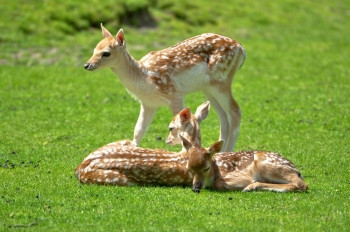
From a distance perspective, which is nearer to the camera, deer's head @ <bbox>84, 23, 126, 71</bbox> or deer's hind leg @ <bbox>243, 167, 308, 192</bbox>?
deer's hind leg @ <bbox>243, 167, 308, 192</bbox>

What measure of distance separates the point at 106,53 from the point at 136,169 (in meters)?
2.39

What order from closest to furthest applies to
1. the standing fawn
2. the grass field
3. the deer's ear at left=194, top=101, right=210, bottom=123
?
the grass field → the deer's ear at left=194, top=101, right=210, bottom=123 → the standing fawn

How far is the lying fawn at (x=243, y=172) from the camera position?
8.66 metres

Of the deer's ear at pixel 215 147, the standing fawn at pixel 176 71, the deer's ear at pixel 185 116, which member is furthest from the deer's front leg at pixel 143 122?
the deer's ear at pixel 215 147

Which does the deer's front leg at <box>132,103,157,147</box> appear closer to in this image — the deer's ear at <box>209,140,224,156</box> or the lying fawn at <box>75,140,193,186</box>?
the lying fawn at <box>75,140,193,186</box>

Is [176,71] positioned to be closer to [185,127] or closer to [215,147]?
[185,127]

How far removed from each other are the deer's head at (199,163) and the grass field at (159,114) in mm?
146

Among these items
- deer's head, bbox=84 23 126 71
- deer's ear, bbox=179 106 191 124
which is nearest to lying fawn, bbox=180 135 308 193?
deer's ear, bbox=179 106 191 124

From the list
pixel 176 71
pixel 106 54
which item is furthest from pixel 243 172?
pixel 106 54

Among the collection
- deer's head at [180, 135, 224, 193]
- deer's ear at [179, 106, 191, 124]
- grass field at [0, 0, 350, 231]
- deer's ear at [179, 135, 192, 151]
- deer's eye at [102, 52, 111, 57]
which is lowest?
grass field at [0, 0, 350, 231]

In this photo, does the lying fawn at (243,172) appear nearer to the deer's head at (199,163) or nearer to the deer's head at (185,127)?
the deer's head at (199,163)

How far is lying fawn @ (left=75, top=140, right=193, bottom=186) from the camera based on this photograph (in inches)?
350

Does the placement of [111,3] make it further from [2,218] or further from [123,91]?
[2,218]

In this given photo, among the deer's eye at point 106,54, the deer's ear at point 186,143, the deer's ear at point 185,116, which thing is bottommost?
the deer's ear at point 186,143
